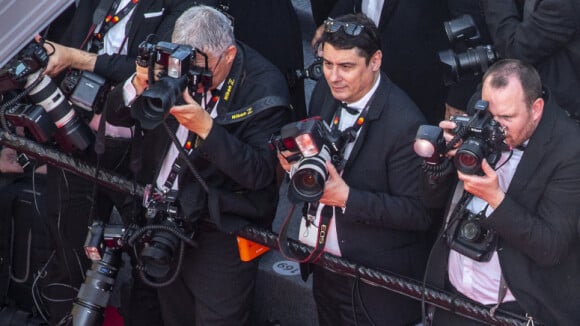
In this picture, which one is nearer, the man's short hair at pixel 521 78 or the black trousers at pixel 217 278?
the man's short hair at pixel 521 78

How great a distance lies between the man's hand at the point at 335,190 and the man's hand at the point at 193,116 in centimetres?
47

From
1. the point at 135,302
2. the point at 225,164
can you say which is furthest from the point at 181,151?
the point at 135,302

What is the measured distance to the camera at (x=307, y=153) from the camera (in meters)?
3.42

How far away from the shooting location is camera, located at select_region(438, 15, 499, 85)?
12.6ft

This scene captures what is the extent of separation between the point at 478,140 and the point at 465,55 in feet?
2.49

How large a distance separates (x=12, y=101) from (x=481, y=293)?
6.42 ft

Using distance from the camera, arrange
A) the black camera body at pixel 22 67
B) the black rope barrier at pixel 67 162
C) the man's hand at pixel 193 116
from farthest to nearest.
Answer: the black rope barrier at pixel 67 162
the black camera body at pixel 22 67
the man's hand at pixel 193 116

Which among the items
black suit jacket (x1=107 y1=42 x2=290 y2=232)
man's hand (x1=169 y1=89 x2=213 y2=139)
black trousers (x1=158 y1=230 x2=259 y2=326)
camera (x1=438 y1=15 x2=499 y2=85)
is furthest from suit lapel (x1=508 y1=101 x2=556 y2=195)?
black trousers (x1=158 y1=230 x2=259 y2=326)

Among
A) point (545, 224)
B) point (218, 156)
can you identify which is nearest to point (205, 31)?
point (218, 156)

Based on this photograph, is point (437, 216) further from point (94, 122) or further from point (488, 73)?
point (94, 122)

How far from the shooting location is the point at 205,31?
386 centimetres

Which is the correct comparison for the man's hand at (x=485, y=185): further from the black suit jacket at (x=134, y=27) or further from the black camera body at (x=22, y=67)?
the black camera body at (x=22, y=67)

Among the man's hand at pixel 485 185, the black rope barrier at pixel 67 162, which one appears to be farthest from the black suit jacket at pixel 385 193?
the black rope barrier at pixel 67 162

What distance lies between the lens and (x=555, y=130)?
338cm
